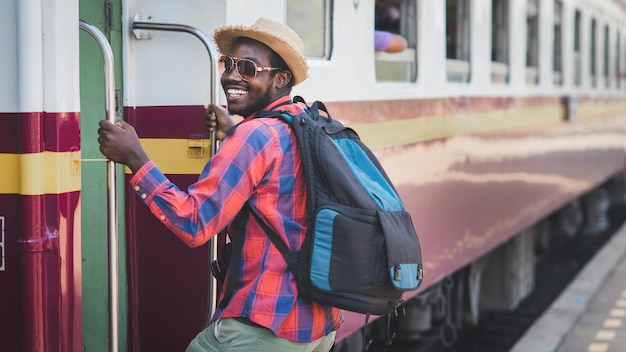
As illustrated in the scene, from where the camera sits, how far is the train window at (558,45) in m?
8.36

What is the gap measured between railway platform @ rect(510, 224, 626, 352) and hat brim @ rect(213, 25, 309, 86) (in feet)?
13.0

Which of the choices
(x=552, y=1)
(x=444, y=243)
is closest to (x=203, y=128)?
(x=444, y=243)

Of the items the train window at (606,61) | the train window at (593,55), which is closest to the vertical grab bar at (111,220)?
the train window at (593,55)

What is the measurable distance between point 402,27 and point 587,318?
306 centimetres

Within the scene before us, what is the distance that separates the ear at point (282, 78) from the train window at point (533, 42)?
16.4 feet

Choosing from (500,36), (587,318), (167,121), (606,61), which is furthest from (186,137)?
(606,61)

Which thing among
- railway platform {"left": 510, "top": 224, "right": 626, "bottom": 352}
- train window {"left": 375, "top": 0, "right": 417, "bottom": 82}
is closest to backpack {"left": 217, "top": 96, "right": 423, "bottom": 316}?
train window {"left": 375, "top": 0, "right": 417, "bottom": 82}

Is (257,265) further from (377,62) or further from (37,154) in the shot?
(377,62)

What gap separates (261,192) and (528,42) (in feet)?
17.6

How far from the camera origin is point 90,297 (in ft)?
11.0

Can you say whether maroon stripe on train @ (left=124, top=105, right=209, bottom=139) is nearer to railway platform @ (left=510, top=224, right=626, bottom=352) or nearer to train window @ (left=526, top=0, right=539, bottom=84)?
railway platform @ (left=510, top=224, right=626, bottom=352)

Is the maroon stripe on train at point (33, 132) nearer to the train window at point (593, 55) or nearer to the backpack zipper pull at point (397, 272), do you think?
the backpack zipper pull at point (397, 272)

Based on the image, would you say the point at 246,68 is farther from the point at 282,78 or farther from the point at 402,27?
the point at 402,27

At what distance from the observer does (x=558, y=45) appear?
856 cm
